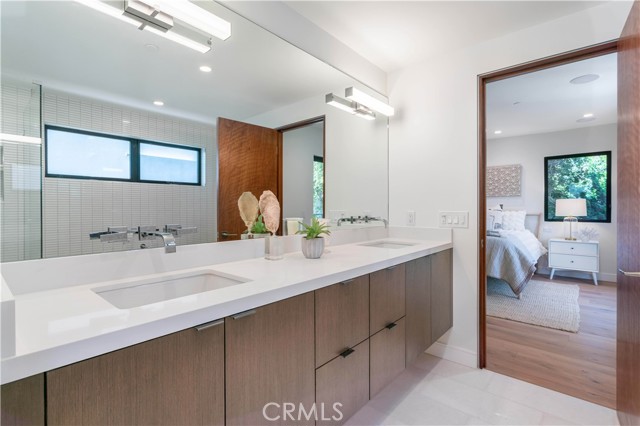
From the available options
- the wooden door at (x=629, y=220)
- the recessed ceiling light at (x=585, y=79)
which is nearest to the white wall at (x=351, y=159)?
the wooden door at (x=629, y=220)

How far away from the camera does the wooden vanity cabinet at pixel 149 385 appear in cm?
62

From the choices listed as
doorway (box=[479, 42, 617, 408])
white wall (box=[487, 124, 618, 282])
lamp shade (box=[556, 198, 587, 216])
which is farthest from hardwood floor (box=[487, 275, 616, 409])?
white wall (box=[487, 124, 618, 282])

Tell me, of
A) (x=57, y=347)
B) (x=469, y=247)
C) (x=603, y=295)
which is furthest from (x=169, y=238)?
(x=603, y=295)

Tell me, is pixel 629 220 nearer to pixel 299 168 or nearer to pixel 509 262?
pixel 299 168

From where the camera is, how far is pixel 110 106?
1.14 meters

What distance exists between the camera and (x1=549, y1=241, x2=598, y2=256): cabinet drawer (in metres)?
4.23

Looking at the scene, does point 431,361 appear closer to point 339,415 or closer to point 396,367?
point 396,367

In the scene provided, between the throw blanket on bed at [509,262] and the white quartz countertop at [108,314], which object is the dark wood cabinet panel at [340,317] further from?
the throw blanket on bed at [509,262]

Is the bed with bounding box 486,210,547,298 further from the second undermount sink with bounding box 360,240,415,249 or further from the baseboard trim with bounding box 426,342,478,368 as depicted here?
the second undermount sink with bounding box 360,240,415,249

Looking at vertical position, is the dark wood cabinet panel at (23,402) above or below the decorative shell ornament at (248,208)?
below

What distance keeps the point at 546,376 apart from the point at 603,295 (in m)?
2.65

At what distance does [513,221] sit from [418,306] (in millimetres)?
3858

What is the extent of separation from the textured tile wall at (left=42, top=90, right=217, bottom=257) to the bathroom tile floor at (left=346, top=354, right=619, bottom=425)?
1367mm

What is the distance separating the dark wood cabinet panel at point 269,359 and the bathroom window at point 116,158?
2.42 ft
